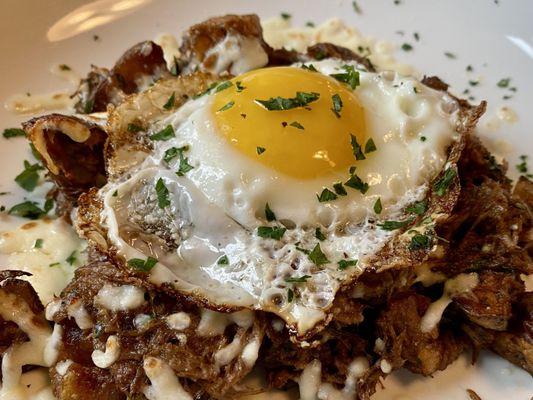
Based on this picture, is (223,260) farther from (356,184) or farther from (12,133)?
(12,133)

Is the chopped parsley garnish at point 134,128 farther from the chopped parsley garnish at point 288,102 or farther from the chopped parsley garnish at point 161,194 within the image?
the chopped parsley garnish at point 288,102

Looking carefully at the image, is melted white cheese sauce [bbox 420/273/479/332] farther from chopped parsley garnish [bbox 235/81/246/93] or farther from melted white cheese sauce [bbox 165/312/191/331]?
chopped parsley garnish [bbox 235/81/246/93]

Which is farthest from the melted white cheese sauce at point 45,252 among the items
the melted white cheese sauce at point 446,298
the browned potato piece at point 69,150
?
the melted white cheese sauce at point 446,298

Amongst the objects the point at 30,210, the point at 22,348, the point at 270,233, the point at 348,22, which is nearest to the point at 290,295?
the point at 270,233

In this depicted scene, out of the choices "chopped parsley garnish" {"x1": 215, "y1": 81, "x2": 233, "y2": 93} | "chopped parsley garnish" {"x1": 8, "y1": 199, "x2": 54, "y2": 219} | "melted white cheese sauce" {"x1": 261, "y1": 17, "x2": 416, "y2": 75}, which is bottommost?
"chopped parsley garnish" {"x1": 8, "y1": 199, "x2": 54, "y2": 219}

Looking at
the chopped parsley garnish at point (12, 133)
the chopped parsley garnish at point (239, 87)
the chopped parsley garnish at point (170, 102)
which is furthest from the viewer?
the chopped parsley garnish at point (12, 133)

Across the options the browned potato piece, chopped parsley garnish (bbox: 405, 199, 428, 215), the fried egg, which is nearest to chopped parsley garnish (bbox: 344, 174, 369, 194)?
the fried egg

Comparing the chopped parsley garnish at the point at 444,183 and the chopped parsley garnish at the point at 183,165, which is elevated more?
the chopped parsley garnish at the point at 183,165
